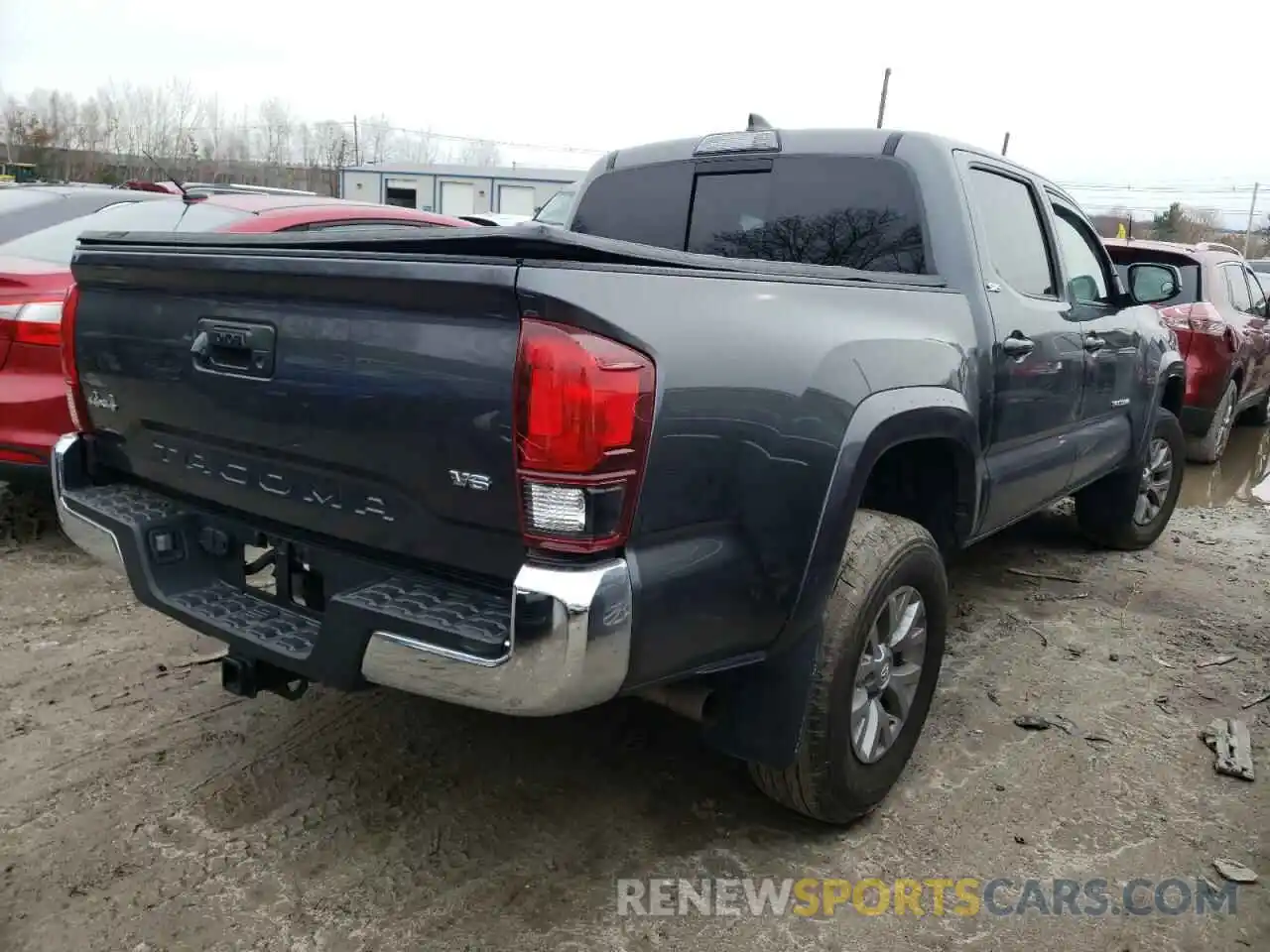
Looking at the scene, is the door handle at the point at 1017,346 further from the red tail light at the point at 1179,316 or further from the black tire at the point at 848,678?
the red tail light at the point at 1179,316

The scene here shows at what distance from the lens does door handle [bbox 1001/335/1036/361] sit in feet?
11.2

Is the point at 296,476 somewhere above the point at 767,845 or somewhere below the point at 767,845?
above

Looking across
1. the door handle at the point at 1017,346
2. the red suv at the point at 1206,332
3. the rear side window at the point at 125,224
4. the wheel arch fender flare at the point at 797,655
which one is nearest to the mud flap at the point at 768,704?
the wheel arch fender flare at the point at 797,655

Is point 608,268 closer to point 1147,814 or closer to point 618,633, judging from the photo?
point 618,633

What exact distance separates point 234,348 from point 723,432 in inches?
47.3

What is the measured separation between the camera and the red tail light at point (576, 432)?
6.24 feet

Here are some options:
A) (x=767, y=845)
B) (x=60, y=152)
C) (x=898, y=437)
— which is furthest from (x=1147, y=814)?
(x=60, y=152)

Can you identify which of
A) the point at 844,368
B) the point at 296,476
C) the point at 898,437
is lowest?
the point at 296,476

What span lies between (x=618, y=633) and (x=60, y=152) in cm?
5871

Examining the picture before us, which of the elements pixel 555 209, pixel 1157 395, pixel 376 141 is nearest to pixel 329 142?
pixel 376 141

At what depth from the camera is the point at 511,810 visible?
9.34 ft

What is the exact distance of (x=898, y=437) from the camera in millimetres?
2678

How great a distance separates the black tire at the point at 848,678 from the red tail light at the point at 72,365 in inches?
86.3

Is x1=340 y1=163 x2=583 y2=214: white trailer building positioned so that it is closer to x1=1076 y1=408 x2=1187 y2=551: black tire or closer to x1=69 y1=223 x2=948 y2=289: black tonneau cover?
x1=1076 y1=408 x2=1187 y2=551: black tire
